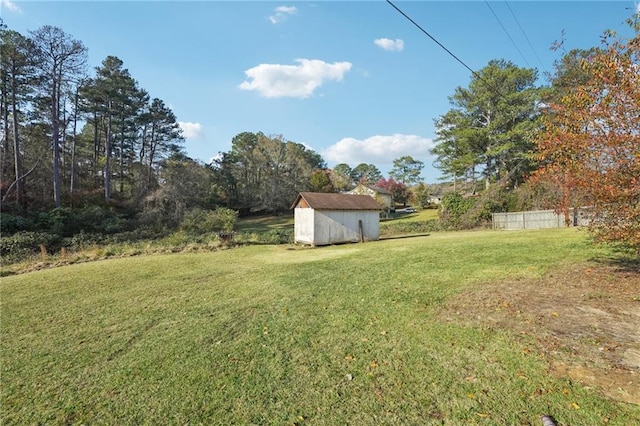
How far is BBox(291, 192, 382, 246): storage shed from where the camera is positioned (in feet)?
55.9

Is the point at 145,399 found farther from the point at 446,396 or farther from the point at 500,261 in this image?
the point at 500,261

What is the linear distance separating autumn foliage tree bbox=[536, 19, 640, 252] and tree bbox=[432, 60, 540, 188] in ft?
77.4

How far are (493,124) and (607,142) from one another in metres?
27.2

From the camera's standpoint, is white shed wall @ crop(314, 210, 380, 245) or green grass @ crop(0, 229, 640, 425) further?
white shed wall @ crop(314, 210, 380, 245)

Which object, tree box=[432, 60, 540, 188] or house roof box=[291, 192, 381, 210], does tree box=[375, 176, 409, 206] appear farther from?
house roof box=[291, 192, 381, 210]

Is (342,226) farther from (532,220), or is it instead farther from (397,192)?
(397,192)

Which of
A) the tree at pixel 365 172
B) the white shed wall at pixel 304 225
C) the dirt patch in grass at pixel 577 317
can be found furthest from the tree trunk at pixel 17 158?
the tree at pixel 365 172

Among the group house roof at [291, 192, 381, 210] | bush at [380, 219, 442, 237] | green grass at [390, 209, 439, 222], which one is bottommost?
bush at [380, 219, 442, 237]

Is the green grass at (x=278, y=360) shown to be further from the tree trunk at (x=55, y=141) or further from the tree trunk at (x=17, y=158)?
the tree trunk at (x=17, y=158)

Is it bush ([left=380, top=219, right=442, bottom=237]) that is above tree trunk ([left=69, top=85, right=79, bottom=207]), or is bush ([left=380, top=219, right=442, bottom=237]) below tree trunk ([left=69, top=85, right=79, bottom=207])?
below

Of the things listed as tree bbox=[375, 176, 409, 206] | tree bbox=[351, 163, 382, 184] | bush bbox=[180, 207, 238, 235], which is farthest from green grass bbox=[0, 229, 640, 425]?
tree bbox=[351, 163, 382, 184]

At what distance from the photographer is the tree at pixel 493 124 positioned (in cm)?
2786

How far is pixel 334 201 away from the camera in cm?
1819

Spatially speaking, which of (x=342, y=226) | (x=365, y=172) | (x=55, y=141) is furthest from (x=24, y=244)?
(x=365, y=172)
